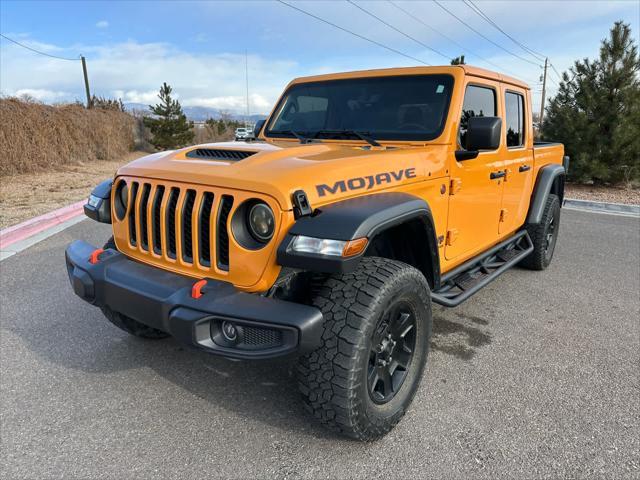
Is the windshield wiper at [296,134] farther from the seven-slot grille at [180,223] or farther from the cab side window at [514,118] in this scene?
the cab side window at [514,118]

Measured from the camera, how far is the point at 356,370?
2018mm

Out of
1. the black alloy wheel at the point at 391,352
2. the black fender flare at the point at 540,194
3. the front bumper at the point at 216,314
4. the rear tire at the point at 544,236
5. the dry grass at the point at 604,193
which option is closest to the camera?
the front bumper at the point at 216,314

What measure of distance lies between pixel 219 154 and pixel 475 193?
185 centimetres

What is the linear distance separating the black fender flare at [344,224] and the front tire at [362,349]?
0.63ft

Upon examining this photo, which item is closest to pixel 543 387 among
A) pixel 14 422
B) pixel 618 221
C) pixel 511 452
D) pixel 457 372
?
pixel 457 372

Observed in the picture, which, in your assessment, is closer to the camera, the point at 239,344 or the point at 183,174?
the point at 239,344

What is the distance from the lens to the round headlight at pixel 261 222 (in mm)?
2080

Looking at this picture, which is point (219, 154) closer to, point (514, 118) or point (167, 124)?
point (514, 118)

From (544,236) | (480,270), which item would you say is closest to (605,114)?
(544,236)

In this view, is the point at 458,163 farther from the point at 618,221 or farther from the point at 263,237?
the point at 618,221

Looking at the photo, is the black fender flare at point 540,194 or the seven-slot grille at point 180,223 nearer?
the seven-slot grille at point 180,223

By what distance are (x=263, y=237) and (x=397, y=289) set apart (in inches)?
26.8

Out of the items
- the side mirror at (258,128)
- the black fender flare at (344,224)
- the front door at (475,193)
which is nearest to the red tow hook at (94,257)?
the black fender flare at (344,224)

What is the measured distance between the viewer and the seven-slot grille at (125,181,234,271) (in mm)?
2162
